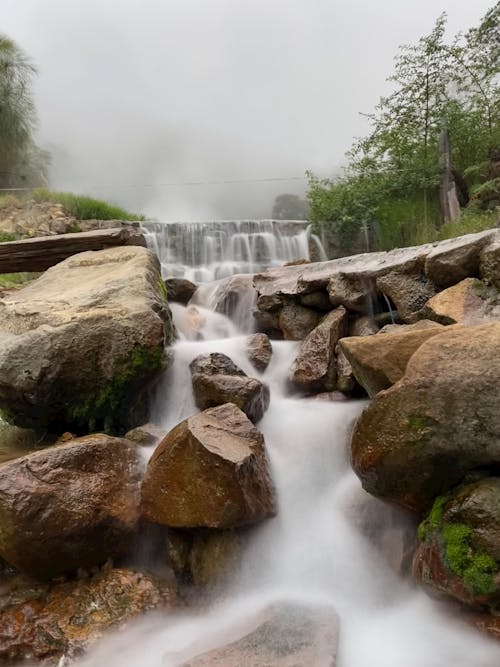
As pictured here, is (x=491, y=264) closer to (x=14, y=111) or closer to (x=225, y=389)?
(x=225, y=389)

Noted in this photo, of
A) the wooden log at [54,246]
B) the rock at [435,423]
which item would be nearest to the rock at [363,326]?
the rock at [435,423]

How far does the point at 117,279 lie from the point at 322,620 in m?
3.62

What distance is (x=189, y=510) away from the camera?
292 cm

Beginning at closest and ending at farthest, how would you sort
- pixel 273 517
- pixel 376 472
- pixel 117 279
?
pixel 376 472, pixel 273 517, pixel 117 279

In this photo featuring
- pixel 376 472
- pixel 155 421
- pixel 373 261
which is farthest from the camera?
pixel 373 261

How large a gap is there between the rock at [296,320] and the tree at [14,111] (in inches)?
621

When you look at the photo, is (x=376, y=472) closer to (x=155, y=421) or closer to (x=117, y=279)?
(x=155, y=421)

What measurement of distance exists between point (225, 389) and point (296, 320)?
6.92 feet

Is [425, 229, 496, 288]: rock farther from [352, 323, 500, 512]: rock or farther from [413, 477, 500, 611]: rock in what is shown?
[413, 477, 500, 611]: rock

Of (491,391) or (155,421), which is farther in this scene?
(155,421)

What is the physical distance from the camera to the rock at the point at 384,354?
10.0 feet

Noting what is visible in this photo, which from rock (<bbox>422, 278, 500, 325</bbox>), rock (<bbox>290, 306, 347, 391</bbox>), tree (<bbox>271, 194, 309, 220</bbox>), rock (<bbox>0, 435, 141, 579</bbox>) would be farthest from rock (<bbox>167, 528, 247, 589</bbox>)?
tree (<bbox>271, 194, 309, 220</bbox>)

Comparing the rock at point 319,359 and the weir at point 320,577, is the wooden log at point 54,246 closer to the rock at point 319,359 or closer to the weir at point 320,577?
the weir at point 320,577

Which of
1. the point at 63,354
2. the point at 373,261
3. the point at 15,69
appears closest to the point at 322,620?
the point at 63,354
